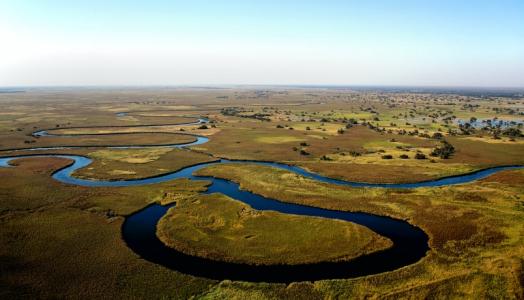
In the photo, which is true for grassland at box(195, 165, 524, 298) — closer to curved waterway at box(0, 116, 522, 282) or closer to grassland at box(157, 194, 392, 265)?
curved waterway at box(0, 116, 522, 282)

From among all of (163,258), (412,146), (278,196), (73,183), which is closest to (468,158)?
(412,146)

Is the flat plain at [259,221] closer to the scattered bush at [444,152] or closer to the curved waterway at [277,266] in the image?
the scattered bush at [444,152]

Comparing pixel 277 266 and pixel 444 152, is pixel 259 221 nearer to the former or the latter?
pixel 277 266

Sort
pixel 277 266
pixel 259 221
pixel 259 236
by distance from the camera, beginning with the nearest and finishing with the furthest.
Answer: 1. pixel 277 266
2. pixel 259 236
3. pixel 259 221

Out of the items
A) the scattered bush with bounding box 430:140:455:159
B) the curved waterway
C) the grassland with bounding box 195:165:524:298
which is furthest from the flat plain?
the curved waterway

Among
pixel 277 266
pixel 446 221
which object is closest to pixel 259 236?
pixel 277 266
